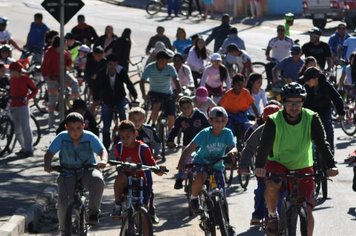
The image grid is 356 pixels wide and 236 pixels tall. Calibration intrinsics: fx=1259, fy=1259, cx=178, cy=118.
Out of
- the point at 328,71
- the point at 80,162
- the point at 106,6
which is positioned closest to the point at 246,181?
the point at 80,162

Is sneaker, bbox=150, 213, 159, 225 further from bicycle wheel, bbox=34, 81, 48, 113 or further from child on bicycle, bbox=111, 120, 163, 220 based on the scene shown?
bicycle wheel, bbox=34, 81, 48, 113

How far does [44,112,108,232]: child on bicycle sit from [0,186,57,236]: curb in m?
1.09

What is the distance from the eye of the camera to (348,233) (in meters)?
15.0

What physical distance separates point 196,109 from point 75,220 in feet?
14.8

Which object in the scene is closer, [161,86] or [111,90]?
[111,90]

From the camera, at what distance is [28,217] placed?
15844 mm

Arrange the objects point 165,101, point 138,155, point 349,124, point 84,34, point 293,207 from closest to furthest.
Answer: point 293,207
point 138,155
point 165,101
point 349,124
point 84,34

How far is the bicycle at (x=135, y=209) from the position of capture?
42.8 feet

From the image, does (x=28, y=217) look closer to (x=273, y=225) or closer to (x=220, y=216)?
(x=220, y=216)

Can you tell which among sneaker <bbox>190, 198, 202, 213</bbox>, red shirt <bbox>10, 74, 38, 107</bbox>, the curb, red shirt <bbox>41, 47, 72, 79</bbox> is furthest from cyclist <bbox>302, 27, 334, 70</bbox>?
sneaker <bbox>190, 198, 202, 213</bbox>

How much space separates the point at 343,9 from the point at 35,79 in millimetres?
19518

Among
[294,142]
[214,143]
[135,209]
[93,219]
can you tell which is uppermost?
[294,142]

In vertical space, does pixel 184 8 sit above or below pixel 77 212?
below

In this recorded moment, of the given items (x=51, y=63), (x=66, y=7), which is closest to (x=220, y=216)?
(x=66, y=7)
